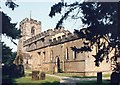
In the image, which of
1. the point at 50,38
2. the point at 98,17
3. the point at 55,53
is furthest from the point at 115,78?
the point at 50,38

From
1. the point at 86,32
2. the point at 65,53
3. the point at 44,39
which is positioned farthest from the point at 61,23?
the point at 44,39

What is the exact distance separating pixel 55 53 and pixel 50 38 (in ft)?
14.0

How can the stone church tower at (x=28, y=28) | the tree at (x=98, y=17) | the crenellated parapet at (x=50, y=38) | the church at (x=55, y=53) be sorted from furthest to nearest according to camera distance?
the stone church tower at (x=28, y=28), the crenellated parapet at (x=50, y=38), the church at (x=55, y=53), the tree at (x=98, y=17)

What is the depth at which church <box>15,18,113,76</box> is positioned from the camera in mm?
39938

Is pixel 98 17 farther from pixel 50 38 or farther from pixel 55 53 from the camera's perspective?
pixel 50 38

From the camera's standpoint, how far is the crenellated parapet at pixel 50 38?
45062 millimetres

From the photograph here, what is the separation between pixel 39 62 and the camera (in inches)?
2279

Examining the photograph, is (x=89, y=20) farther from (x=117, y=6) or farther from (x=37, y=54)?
(x=37, y=54)

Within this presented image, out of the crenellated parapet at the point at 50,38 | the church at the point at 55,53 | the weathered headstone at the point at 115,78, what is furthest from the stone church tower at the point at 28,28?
the weathered headstone at the point at 115,78

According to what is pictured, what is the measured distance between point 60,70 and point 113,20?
27.4 meters

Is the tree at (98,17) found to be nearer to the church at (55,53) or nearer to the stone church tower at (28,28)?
the church at (55,53)

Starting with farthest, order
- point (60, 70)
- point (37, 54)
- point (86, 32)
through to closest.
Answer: point (37, 54) < point (60, 70) < point (86, 32)

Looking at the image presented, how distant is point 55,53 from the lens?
163 feet

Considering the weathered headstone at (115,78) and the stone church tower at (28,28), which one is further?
the stone church tower at (28,28)
